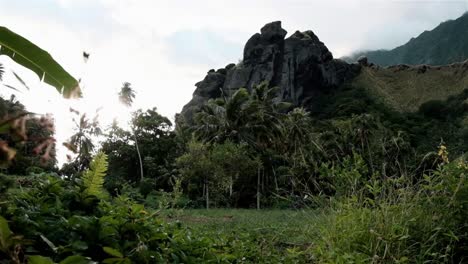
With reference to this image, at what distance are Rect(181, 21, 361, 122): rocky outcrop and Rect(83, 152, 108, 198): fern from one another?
6674 centimetres

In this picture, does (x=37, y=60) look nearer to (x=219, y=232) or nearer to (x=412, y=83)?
(x=219, y=232)

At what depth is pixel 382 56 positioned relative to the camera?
150 metres

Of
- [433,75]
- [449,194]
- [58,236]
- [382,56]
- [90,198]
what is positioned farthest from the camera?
[382,56]

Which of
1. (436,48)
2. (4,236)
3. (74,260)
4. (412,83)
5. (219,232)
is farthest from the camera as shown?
(436,48)

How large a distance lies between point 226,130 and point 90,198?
1326 inches

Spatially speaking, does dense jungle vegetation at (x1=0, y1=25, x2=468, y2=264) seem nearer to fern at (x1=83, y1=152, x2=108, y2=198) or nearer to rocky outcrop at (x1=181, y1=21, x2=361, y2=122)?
fern at (x1=83, y1=152, x2=108, y2=198)

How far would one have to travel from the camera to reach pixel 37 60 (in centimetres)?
99

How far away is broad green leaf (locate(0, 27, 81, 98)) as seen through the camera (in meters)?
0.90

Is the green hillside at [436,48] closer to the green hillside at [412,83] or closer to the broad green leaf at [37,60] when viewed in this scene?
the green hillside at [412,83]

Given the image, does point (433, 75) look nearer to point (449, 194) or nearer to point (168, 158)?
point (168, 158)

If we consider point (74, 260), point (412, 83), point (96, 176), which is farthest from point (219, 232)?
point (412, 83)

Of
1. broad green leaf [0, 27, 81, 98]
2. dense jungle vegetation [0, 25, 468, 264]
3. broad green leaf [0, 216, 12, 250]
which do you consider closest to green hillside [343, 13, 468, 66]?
dense jungle vegetation [0, 25, 468, 264]

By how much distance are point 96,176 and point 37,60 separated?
2.05ft

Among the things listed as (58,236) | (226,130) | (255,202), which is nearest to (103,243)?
(58,236)
